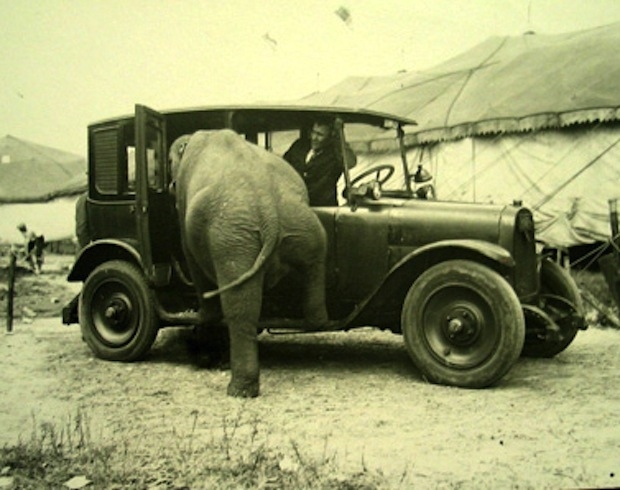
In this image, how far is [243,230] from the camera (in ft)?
14.9

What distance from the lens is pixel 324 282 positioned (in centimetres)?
512

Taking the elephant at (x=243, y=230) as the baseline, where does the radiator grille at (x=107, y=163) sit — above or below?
above

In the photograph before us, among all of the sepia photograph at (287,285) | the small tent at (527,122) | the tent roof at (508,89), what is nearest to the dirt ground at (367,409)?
the sepia photograph at (287,285)

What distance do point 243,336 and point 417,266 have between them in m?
1.35

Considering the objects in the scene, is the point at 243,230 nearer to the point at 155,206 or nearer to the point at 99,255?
the point at 155,206

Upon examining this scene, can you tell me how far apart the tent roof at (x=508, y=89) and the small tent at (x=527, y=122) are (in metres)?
0.01

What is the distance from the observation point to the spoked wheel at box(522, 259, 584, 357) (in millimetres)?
5586

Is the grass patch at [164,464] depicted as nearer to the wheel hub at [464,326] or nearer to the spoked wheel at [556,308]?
the wheel hub at [464,326]

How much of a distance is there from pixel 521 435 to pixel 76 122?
295 centimetres

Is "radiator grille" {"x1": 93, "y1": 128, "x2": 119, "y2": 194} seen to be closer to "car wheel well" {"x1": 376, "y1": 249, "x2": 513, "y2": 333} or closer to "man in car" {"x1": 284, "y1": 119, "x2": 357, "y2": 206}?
"man in car" {"x1": 284, "y1": 119, "x2": 357, "y2": 206}

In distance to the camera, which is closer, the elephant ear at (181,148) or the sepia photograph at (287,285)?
the sepia photograph at (287,285)

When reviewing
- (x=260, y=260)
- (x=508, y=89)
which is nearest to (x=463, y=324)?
(x=260, y=260)

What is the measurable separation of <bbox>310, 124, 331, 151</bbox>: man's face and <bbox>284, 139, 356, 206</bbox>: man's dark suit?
0.04 meters

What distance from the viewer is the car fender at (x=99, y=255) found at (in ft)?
18.8
